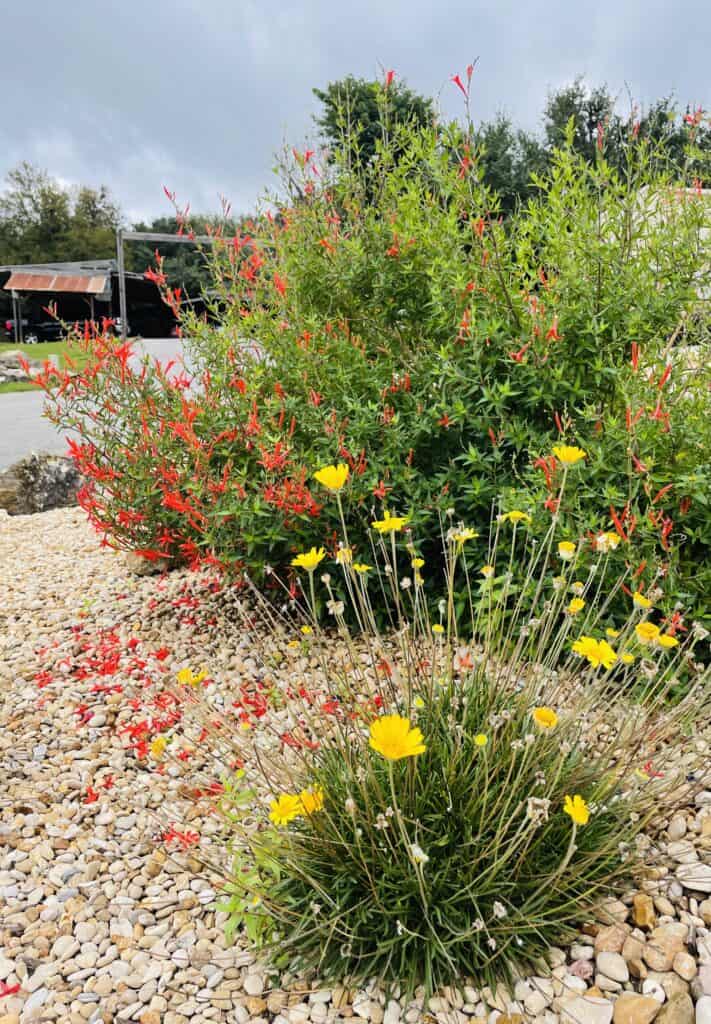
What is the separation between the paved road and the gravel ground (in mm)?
4617

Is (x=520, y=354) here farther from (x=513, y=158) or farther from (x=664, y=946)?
(x=513, y=158)

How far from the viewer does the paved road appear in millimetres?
8780

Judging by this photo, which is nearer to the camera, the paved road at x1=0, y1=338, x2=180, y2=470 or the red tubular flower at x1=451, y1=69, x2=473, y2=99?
the red tubular flower at x1=451, y1=69, x2=473, y2=99

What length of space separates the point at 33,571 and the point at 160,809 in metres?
2.81

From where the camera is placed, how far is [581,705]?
1525 millimetres

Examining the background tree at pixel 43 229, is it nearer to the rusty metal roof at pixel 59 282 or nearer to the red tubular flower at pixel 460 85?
the rusty metal roof at pixel 59 282

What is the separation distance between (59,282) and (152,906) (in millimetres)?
24811

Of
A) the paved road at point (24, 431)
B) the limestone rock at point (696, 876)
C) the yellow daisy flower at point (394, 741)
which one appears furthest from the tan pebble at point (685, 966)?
the paved road at point (24, 431)

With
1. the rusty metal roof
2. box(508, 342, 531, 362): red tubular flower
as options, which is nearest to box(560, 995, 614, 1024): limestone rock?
box(508, 342, 531, 362): red tubular flower

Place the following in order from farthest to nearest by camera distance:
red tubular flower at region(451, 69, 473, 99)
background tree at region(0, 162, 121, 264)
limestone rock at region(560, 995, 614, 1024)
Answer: background tree at region(0, 162, 121, 264), red tubular flower at region(451, 69, 473, 99), limestone rock at region(560, 995, 614, 1024)

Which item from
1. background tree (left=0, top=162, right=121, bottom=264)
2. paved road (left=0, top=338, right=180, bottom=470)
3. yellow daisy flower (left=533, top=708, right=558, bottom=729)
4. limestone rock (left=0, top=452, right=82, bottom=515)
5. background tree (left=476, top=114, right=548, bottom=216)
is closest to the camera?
yellow daisy flower (left=533, top=708, right=558, bottom=729)

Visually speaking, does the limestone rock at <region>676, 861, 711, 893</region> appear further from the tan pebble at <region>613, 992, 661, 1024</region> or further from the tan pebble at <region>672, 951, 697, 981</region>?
the tan pebble at <region>613, 992, 661, 1024</region>

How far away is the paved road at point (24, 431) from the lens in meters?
8.78

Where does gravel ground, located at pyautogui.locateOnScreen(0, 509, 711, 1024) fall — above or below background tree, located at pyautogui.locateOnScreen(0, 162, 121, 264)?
below
